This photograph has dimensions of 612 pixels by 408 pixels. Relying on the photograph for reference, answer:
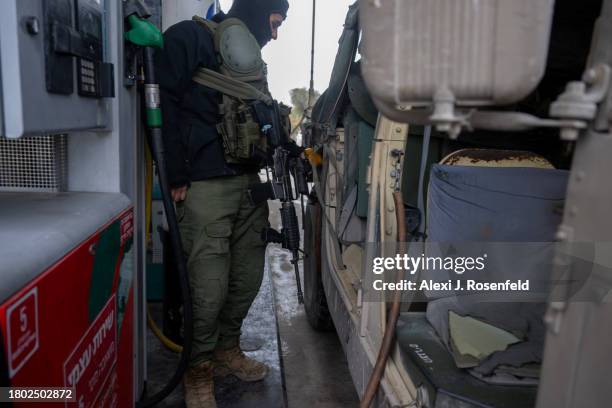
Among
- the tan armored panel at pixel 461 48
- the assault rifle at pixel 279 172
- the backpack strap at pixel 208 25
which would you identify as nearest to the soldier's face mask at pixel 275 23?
the backpack strap at pixel 208 25

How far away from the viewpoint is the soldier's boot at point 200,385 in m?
2.32

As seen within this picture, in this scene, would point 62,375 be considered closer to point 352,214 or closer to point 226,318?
point 352,214

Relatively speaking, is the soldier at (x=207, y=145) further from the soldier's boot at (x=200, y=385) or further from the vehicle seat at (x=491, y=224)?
the vehicle seat at (x=491, y=224)

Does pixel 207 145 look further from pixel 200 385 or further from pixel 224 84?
pixel 200 385

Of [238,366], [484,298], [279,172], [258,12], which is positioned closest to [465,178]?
[484,298]

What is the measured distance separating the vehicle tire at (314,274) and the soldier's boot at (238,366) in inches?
21.7

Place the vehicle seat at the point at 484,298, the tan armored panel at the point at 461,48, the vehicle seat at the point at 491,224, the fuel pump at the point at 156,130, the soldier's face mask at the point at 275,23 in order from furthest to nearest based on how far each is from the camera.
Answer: the soldier's face mask at the point at 275,23 → the fuel pump at the point at 156,130 → the vehicle seat at the point at 491,224 → the vehicle seat at the point at 484,298 → the tan armored panel at the point at 461,48

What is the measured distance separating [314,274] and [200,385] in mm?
956

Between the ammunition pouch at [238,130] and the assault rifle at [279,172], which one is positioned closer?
the ammunition pouch at [238,130]

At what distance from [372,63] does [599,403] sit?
2.04ft

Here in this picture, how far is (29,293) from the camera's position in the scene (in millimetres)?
969

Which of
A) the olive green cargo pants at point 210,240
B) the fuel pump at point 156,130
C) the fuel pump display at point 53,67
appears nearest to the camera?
the fuel pump display at point 53,67

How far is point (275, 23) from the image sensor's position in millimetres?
2643

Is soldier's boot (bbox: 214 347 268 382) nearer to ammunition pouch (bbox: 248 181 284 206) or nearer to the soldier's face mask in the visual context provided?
ammunition pouch (bbox: 248 181 284 206)
